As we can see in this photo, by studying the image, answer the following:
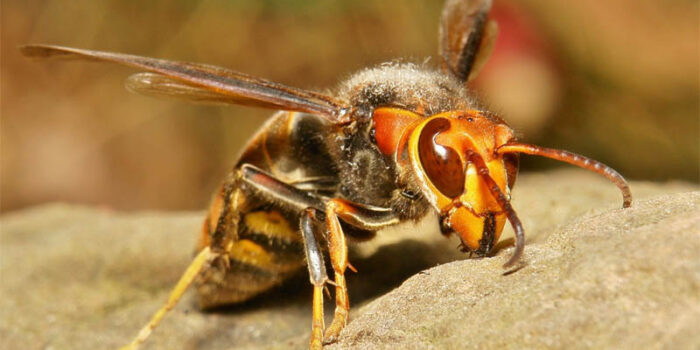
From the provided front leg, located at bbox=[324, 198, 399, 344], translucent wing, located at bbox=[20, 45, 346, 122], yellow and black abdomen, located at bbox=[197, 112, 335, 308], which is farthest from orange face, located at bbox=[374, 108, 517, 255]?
yellow and black abdomen, located at bbox=[197, 112, 335, 308]

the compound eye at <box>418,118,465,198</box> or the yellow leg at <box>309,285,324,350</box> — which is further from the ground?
the compound eye at <box>418,118,465,198</box>

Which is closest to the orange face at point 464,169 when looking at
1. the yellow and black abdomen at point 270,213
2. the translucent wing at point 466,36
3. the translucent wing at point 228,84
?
the translucent wing at point 228,84

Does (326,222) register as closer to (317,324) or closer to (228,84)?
(317,324)

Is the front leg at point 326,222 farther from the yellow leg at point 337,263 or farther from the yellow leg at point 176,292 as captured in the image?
the yellow leg at point 176,292

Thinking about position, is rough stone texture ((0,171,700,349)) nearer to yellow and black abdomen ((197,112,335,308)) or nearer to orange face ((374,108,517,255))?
orange face ((374,108,517,255))

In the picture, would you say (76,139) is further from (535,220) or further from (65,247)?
(535,220)

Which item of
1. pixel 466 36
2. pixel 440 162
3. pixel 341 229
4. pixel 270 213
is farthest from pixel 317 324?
pixel 466 36

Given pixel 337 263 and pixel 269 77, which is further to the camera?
pixel 269 77
